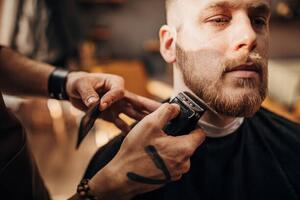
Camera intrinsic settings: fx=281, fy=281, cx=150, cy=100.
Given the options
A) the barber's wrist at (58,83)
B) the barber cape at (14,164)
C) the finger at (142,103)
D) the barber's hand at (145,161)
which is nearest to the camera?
the barber's hand at (145,161)

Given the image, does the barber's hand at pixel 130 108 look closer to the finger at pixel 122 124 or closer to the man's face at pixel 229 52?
the finger at pixel 122 124

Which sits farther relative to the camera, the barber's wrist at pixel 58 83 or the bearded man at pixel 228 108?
the barber's wrist at pixel 58 83

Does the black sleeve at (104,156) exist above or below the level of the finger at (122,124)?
below

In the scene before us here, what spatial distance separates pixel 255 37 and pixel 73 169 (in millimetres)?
2622

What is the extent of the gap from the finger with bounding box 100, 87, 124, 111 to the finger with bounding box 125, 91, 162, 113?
0.18 feet

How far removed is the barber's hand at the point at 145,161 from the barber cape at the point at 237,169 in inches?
11.5

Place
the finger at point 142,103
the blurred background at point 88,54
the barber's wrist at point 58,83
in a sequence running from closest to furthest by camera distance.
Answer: the finger at point 142,103, the barber's wrist at point 58,83, the blurred background at point 88,54

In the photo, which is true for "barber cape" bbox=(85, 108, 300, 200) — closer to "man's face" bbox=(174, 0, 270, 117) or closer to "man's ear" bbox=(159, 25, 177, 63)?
"man's face" bbox=(174, 0, 270, 117)

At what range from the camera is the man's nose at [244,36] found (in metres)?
0.90

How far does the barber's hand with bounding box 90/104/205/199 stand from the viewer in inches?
28.4

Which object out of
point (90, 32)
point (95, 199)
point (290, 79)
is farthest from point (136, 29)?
point (95, 199)

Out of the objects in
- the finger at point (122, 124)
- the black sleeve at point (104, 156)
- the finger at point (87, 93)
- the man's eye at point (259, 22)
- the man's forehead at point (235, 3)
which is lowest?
the black sleeve at point (104, 156)

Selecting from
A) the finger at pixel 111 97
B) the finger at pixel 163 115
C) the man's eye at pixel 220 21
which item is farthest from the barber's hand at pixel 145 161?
the man's eye at pixel 220 21

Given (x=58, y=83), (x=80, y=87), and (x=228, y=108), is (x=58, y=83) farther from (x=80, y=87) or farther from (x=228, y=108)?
(x=228, y=108)
